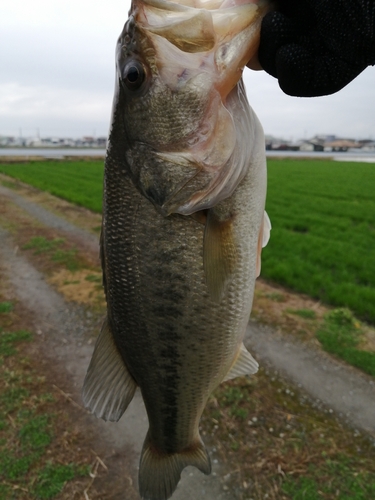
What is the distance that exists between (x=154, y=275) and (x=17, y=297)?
520cm

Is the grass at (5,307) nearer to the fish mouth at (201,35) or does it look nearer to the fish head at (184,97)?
the fish head at (184,97)

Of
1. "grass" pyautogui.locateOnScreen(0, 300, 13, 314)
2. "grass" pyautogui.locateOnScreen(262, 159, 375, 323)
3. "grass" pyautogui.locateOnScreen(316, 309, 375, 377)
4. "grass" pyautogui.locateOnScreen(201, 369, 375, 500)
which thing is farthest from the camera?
"grass" pyautogui.locateOnScreen(262, 159, 375, 323)

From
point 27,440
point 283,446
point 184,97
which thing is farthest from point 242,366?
point 27,440

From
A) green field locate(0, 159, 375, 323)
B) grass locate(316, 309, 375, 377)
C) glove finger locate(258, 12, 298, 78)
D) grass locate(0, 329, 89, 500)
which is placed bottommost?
grass locate(0, 329, 89, 500)

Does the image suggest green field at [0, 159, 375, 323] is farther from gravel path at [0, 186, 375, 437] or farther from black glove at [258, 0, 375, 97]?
black glove at [258, 0, 375, 97]

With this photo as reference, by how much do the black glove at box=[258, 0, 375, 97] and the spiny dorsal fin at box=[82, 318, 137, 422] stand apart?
1435 millimetres

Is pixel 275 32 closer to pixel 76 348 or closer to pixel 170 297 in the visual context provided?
pixel 170 297

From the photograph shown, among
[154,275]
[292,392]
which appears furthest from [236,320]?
[292,392]

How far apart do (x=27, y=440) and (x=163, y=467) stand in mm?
1954

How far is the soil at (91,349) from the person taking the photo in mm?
3221

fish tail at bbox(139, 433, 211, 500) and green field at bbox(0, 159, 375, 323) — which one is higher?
fish tail at bbox(139, 433, 211, 500)

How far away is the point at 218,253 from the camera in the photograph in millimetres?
1699

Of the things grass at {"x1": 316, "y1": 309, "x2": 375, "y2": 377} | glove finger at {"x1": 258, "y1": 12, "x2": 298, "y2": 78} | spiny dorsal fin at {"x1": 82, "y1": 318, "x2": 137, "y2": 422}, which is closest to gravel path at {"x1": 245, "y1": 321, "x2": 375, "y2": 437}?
grass at {"x1": 316, "y1": 309, "x2": 375, "y2": 377}

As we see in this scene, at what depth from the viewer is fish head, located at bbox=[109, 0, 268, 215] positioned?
142 centimetres
